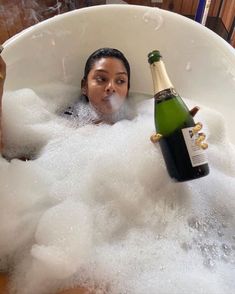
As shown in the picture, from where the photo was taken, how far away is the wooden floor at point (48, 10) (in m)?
1.65

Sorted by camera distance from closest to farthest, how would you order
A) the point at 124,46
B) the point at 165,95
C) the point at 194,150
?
the point at 194,150, the point at 165,95, the point at 124,46

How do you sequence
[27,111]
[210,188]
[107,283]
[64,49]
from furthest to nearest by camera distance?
[64,49] → [27,111] → [210,188] → [107,283]

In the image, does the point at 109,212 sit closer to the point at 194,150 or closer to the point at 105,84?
the point at 194,150

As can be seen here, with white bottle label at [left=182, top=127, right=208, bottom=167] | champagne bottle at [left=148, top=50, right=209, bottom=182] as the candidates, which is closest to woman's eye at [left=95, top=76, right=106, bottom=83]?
champagne bottle at [left=148, top=50, right=209, bottom=182]

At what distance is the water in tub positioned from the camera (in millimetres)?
822

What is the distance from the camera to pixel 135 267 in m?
0.85

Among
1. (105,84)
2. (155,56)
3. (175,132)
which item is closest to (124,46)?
(105,84)

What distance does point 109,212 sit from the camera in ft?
3.22

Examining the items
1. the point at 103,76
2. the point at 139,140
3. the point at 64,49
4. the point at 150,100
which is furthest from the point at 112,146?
the point at 64,49

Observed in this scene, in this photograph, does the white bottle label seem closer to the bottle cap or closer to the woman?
the bottle cap

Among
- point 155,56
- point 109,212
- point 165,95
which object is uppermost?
point 155,56

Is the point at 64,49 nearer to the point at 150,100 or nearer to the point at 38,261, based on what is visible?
the point at 150,100

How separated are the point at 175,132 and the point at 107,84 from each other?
0.42 metres

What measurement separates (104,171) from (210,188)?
34 centimetres
